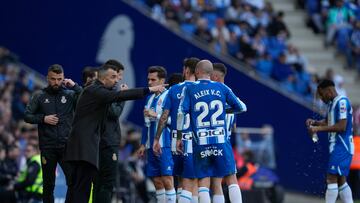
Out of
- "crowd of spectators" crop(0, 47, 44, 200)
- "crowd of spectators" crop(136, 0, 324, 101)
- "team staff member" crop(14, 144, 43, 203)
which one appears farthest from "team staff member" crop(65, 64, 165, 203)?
"crowd of spectators" crop(136, 0, 324, 101)

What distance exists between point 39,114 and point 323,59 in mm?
18262

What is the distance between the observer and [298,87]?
30375 millimetres

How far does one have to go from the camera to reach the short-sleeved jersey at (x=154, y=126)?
56.1 feet

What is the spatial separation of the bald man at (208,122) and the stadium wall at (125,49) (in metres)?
12.3

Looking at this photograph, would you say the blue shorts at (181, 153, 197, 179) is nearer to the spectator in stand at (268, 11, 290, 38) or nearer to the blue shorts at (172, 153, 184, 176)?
the blue shorts at (172, 153, 184, 176)

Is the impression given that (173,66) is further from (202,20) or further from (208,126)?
(208,126)

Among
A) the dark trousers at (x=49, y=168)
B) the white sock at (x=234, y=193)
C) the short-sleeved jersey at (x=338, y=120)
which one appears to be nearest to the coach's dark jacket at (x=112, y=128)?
the dark trousers at (x=49, y=168)

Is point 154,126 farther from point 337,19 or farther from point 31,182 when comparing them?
point 337,19

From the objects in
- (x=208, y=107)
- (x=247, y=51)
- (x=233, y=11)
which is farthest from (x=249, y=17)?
(x=208, y=107)

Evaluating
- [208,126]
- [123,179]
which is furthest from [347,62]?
[208,126]

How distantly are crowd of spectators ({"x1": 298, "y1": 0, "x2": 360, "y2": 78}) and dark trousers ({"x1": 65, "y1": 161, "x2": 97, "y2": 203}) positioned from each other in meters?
19.3

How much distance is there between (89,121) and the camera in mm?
14953

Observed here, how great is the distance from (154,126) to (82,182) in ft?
8.37

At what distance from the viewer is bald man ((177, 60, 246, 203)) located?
51.4ft
